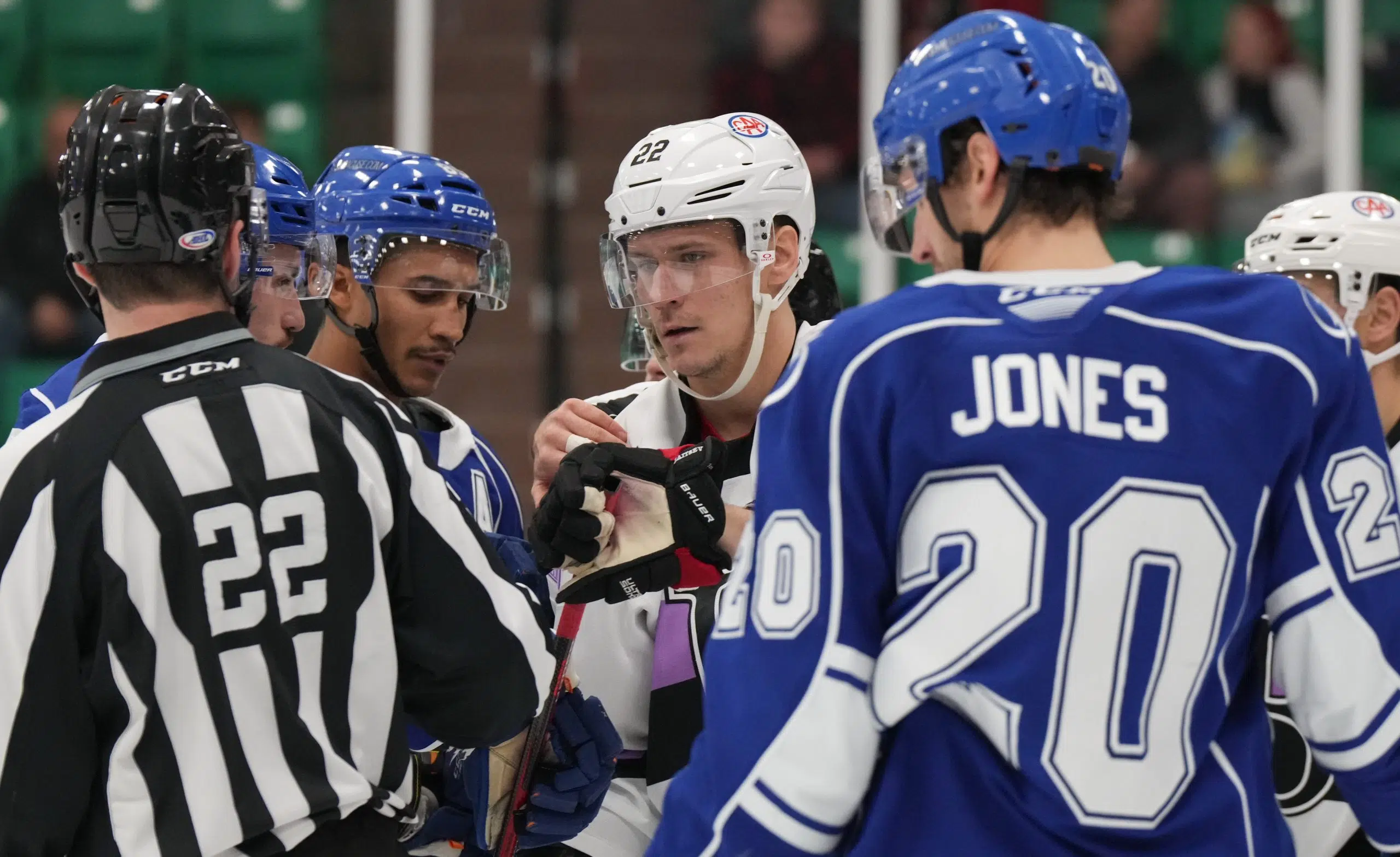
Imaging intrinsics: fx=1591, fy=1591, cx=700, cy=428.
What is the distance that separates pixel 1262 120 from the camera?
6613 mm

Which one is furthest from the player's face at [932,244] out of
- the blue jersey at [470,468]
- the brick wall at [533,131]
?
the brick wall at [533,131]

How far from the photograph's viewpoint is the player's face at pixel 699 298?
283cm

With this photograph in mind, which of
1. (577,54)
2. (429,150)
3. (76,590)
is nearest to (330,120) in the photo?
(429,150)

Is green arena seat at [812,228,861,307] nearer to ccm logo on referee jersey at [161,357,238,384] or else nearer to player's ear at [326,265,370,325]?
player's ear at [326,265,370,325]

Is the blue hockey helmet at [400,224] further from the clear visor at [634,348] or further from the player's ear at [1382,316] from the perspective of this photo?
the player's ear at [1382,316]

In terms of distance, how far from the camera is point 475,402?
6.52 metres

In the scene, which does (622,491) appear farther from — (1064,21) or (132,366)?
(1064,21)

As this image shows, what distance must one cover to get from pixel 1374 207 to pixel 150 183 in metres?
2.36

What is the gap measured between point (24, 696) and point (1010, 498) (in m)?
1.14

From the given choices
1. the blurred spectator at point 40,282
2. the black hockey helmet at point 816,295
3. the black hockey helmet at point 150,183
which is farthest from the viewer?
the blurred spectator at point 40,282

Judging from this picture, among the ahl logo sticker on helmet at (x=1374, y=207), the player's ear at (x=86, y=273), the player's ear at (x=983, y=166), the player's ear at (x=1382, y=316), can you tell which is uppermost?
the ahl logo sticker on helmet at (x=1374, y=207)

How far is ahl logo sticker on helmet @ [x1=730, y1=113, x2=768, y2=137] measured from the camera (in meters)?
2.93

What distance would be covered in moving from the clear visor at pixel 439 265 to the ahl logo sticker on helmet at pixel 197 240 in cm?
116

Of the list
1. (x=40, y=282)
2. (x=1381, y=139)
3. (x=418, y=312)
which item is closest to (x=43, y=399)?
(x=418, y=312)
